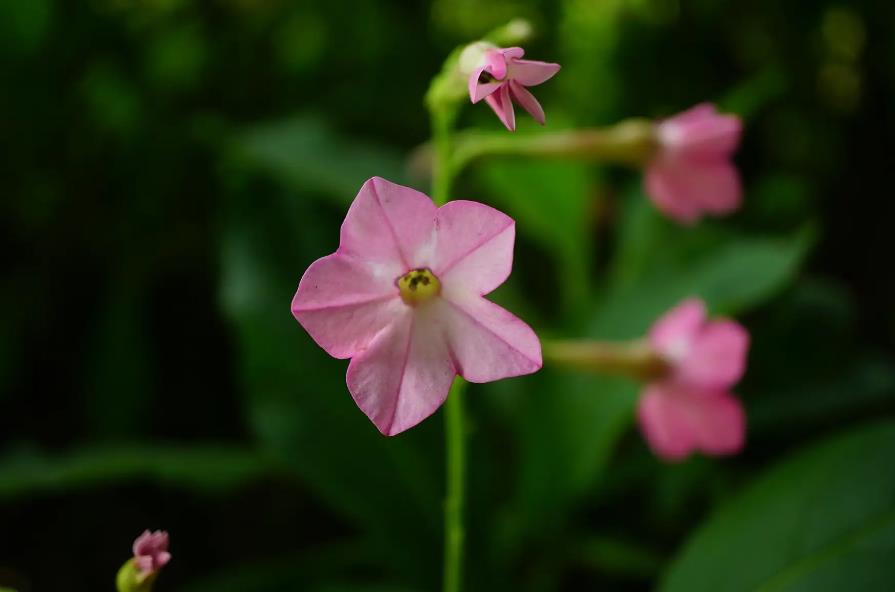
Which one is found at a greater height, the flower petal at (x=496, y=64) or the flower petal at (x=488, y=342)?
the flower petal at (x=496, y=64)

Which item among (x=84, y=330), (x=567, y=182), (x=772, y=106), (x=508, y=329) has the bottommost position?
(x=508, y=329)

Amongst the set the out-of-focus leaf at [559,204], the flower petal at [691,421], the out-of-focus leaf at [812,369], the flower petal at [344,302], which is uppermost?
the out-of-focus leaf at [559,204]

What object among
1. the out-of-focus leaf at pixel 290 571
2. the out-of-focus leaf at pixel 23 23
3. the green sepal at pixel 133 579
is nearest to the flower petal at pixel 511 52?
the green sepal at pixel 133 579

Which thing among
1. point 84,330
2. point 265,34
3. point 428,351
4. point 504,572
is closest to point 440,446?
Answer: point 504,572

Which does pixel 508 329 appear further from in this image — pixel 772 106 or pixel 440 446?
pixel 772 106

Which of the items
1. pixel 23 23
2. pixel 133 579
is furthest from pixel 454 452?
pixel 23 23

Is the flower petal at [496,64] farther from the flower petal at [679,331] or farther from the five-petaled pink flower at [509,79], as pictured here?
the flower petal at [679,331]
